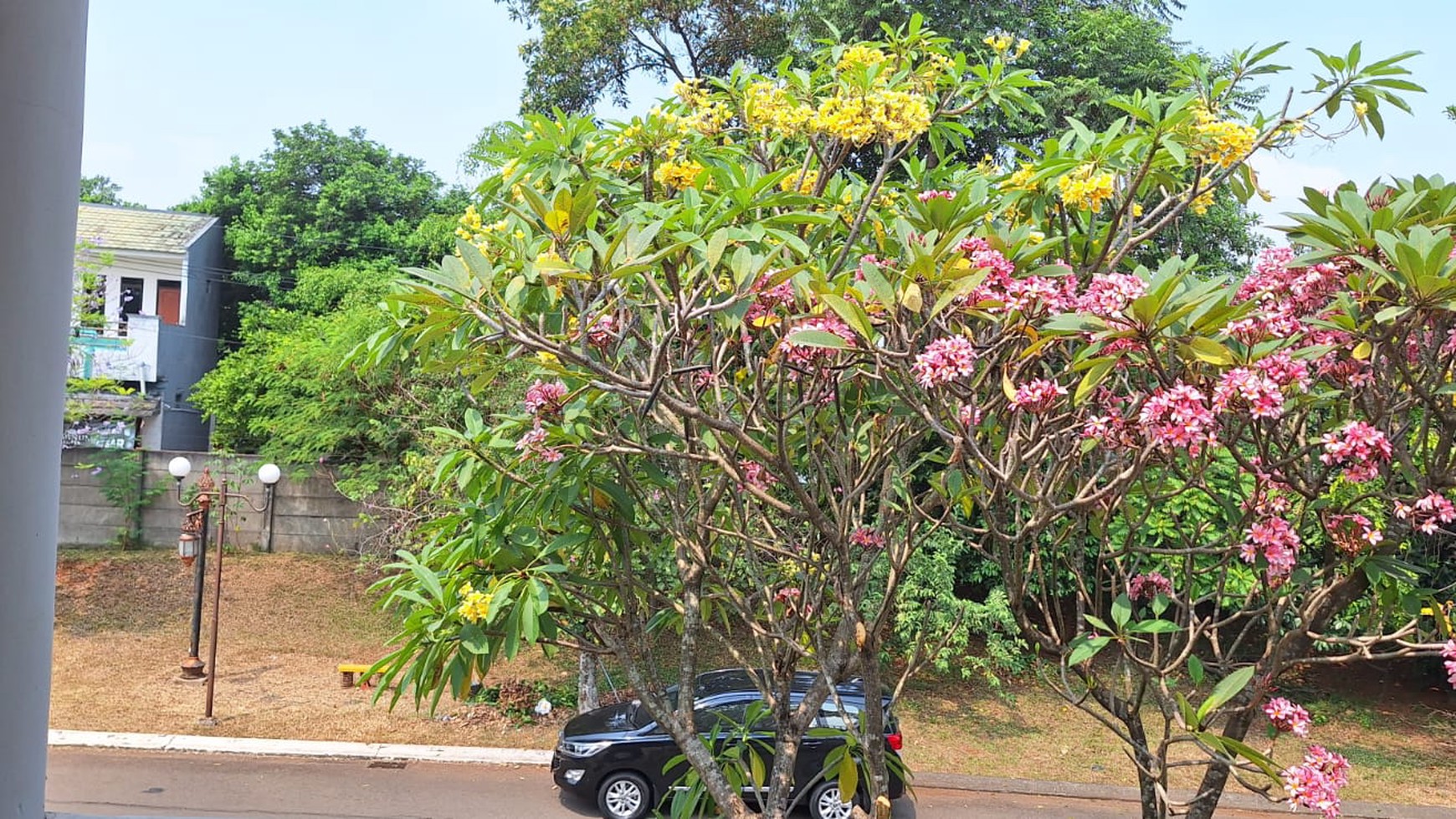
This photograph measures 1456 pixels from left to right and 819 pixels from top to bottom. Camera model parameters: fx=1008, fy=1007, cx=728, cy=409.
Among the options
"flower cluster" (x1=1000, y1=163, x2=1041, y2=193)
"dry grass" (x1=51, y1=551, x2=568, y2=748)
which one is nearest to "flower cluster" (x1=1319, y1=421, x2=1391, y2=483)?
"flower cluster" (x1=1000, y1=163, x2=1041, y2=193)

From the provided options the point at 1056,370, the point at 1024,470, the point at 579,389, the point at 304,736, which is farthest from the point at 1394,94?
the point at 304,736

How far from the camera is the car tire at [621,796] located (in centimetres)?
490

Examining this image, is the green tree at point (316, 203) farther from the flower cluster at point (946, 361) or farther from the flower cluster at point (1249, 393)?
the flower cluster at point (1249, 393)

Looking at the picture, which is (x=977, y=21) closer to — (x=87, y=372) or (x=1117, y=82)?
(x=1117, y=82)

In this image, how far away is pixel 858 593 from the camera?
1.71 metres

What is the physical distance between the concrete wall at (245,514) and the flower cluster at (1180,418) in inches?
316

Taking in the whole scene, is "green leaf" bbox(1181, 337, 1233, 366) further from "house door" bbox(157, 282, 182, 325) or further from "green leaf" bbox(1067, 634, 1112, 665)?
"house door" bbox(157, 282, 182, 325)

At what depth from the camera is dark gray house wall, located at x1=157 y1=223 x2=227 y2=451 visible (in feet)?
32.7

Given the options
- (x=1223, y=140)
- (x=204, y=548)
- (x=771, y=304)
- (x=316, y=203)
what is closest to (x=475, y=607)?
(x=771, y=304)

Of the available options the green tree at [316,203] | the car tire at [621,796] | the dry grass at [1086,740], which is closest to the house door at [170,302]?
the green tree at [316,203]

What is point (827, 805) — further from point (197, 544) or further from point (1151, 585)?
point (197, 544)

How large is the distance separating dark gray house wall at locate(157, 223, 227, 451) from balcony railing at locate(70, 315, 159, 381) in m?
0.24

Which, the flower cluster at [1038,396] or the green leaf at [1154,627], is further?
the green leaf at [1154,627]

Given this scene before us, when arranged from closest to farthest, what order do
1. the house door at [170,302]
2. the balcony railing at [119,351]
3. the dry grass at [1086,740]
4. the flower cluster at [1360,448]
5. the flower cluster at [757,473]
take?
the flower cluster at [1360,448] → the flower cluster at [757,473] → the dry grass at [1086,740] → the balcony railing at [119,351] → the house door at [170,302]
